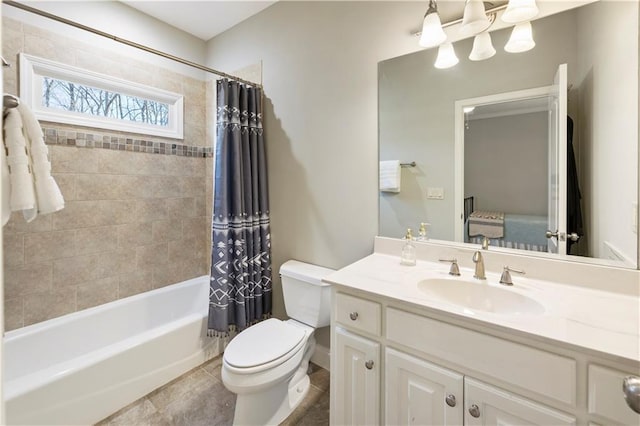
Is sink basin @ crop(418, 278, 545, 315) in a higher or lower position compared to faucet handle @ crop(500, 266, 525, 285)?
lower

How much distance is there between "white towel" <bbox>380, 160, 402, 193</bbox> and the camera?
1.67 m

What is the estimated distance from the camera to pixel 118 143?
2.18m

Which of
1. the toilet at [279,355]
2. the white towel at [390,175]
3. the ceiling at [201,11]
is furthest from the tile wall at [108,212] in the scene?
the white towel at [390,175]

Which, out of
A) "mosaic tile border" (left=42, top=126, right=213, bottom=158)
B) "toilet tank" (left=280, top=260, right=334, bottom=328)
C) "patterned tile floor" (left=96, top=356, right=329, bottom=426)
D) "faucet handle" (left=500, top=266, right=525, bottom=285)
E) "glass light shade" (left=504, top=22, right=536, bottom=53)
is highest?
"glass light shade" (left=504, top=22, right=536, bottom=53)

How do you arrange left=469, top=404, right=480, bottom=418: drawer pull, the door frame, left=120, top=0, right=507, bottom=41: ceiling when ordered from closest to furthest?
left=469, top=404, right=480, bottom=418: drawer pull
the door frame
left=120, top=0, right=507, bottom=41: ceiling

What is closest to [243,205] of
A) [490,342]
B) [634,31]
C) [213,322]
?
[213,322]

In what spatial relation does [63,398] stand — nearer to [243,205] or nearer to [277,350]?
[277,350]

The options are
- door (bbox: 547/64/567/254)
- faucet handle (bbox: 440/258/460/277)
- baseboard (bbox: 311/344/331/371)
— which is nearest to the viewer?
door (bbox: 547/64/567/254)

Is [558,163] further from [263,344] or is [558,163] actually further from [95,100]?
[95,100]

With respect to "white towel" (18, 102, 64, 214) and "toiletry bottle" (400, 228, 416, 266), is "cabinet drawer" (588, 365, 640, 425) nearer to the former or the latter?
"toiletry bottle" (400, 228, 416, 266)

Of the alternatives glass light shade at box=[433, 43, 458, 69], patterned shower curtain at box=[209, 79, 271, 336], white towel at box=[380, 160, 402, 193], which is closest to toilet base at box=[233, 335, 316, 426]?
patterned shower curtain at box=[209, 79, 271, 336]

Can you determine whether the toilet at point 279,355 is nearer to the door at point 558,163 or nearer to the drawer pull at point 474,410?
the drawer pull at point 474,410

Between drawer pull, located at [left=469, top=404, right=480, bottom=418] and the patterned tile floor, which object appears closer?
drawer pull, located at [left=469, top=404, right=480, bottom=418]

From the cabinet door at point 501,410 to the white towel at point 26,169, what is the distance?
1571mm
